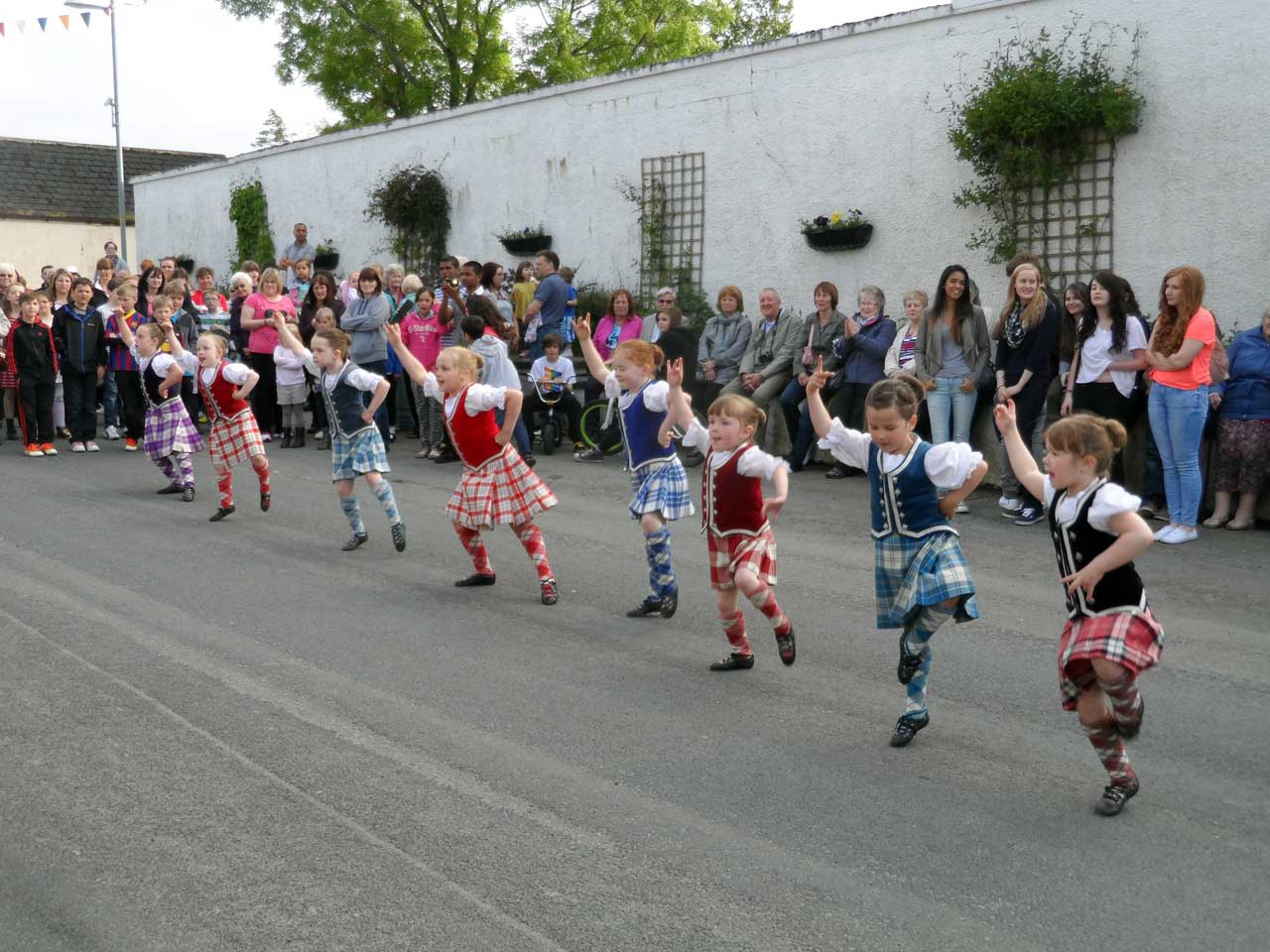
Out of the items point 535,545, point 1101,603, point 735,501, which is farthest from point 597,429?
point 1101,603

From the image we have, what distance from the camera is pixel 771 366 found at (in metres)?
13.3

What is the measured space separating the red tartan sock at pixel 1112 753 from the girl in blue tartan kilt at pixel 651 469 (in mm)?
3147

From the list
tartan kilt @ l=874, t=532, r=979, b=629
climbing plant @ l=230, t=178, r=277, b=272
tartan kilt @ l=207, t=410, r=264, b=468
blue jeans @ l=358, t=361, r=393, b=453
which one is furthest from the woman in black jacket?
climbing plant @ l=230, t=178, r=277, b=272

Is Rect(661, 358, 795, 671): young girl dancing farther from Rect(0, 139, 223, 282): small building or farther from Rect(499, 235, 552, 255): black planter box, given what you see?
Rect(0, 139, 223, 282): small building

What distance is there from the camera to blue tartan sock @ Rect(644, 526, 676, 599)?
7.47 m

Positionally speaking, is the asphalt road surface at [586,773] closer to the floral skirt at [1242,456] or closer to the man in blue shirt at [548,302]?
the floral skirt at [1242,456]

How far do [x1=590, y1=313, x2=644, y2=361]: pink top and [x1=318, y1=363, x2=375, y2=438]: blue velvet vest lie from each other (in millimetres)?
5361

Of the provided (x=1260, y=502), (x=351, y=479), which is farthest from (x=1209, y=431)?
(x=351, y=479)

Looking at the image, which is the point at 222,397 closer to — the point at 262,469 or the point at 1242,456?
the point at 262,469

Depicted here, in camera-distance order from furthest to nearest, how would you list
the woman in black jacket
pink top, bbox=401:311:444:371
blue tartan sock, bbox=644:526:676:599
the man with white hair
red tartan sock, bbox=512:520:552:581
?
1. pink top, bbox=401:311:444:371
2. the man with white hair
3. the woman in black jacket
4. red tartan sock, bbox=512:520:552:581
5. blue tartan sock, bbox=644:526:676:599

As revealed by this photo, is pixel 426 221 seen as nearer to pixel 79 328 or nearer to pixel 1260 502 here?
pixel 79 328

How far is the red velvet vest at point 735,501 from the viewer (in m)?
6.41

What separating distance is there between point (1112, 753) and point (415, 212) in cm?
1745

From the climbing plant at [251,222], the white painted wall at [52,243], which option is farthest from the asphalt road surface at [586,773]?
the white painted wall at [52,243]
